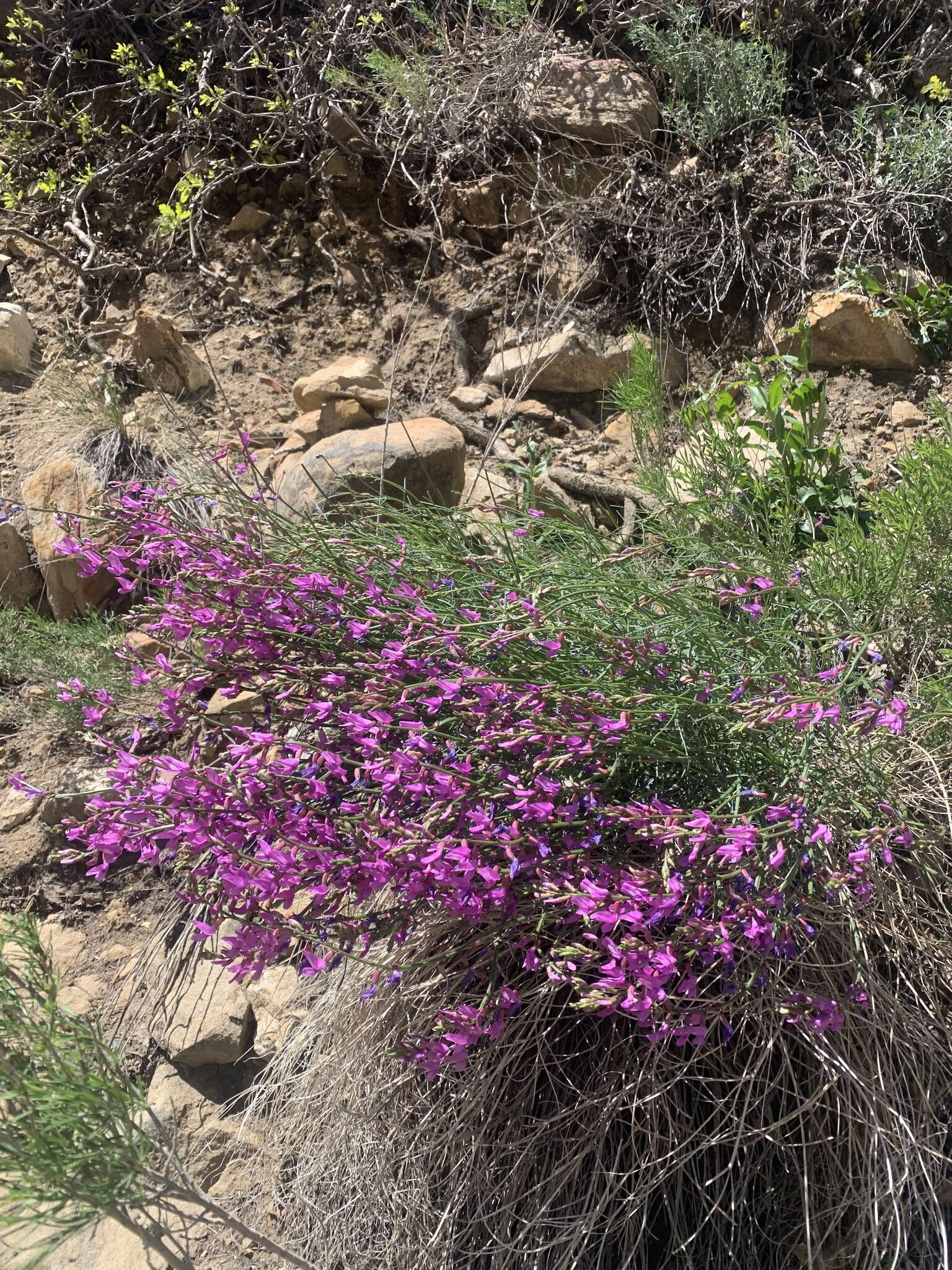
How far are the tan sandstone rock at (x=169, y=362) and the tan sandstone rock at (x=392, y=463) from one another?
967mm

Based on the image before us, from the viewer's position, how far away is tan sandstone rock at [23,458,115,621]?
3461 millimetres

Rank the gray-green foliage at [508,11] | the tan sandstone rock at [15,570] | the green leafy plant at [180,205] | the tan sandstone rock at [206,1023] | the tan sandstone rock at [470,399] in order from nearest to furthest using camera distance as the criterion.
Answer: the tan sandstone rock at [206,1023]
the tan sandstone rock at [15,570]
the tan sandstone rock at [470,399]
the gray-green foliage at [508,11]
the green leafy plant at [180,205]

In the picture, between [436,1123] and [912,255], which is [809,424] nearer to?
[912,255]

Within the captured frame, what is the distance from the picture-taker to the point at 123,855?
2.89 meters

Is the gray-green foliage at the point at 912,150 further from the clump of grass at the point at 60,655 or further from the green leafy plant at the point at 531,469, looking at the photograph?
the clump of grass at the point at 60,655

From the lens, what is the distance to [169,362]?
4.02 meters

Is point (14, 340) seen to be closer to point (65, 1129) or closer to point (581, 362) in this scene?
point (581, 362)

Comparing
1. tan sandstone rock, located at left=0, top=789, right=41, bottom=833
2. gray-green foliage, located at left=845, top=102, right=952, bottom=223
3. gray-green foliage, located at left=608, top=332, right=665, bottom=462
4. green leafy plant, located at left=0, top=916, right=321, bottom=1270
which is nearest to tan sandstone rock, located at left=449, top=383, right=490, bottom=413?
gray-green foliage, located at left=608, top=332, right=665, bottom=462

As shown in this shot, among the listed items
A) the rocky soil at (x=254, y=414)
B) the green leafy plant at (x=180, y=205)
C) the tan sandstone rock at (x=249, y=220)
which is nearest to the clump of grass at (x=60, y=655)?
the rocky soil at (x=254, y=414)

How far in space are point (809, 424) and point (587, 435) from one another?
0.96m

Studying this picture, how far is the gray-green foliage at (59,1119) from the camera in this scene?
1234mm

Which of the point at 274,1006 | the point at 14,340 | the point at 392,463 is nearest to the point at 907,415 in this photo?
the point at 392,463

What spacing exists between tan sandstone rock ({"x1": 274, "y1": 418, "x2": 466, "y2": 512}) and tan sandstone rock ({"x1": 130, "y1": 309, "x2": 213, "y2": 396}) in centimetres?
97

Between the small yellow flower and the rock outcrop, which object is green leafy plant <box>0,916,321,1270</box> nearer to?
the rock outcrop
